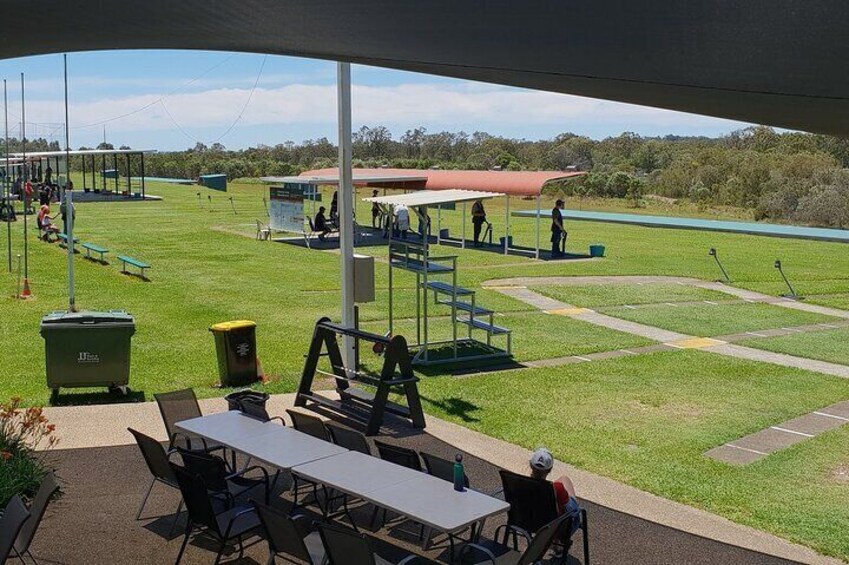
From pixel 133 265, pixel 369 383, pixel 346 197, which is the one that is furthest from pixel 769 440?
pixel 133 265

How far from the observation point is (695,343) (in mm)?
15750

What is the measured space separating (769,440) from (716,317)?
8288 mm

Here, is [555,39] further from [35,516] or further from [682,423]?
[682,423]

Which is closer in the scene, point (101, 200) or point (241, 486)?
point (241, 486)

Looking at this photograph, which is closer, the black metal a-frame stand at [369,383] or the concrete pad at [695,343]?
the black metal a-frame stand at [369,383]

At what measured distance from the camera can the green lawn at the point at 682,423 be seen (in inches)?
328

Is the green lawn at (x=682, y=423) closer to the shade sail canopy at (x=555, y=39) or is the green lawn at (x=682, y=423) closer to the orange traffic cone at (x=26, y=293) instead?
the shade sail canopy at (x=555, y=39)

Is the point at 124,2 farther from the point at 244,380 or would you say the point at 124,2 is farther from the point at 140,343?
the point at 140,343

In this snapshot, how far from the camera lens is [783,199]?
165ft

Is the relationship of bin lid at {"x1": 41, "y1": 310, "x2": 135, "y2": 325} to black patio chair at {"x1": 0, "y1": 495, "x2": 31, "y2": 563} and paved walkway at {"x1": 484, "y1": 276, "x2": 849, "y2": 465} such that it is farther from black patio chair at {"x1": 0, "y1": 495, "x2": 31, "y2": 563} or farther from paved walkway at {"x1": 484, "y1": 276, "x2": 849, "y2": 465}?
paved walkway at {"x1": 484, "y1": 276, "x2": 849, "y2": 465}

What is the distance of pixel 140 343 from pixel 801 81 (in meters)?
13.8

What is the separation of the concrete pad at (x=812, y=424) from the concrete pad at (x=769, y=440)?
0.24m

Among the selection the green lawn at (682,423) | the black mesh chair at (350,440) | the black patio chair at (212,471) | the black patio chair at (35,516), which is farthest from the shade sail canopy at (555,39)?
the green lawn at (682,423)

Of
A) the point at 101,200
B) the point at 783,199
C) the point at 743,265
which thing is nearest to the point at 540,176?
the point at 743,265
